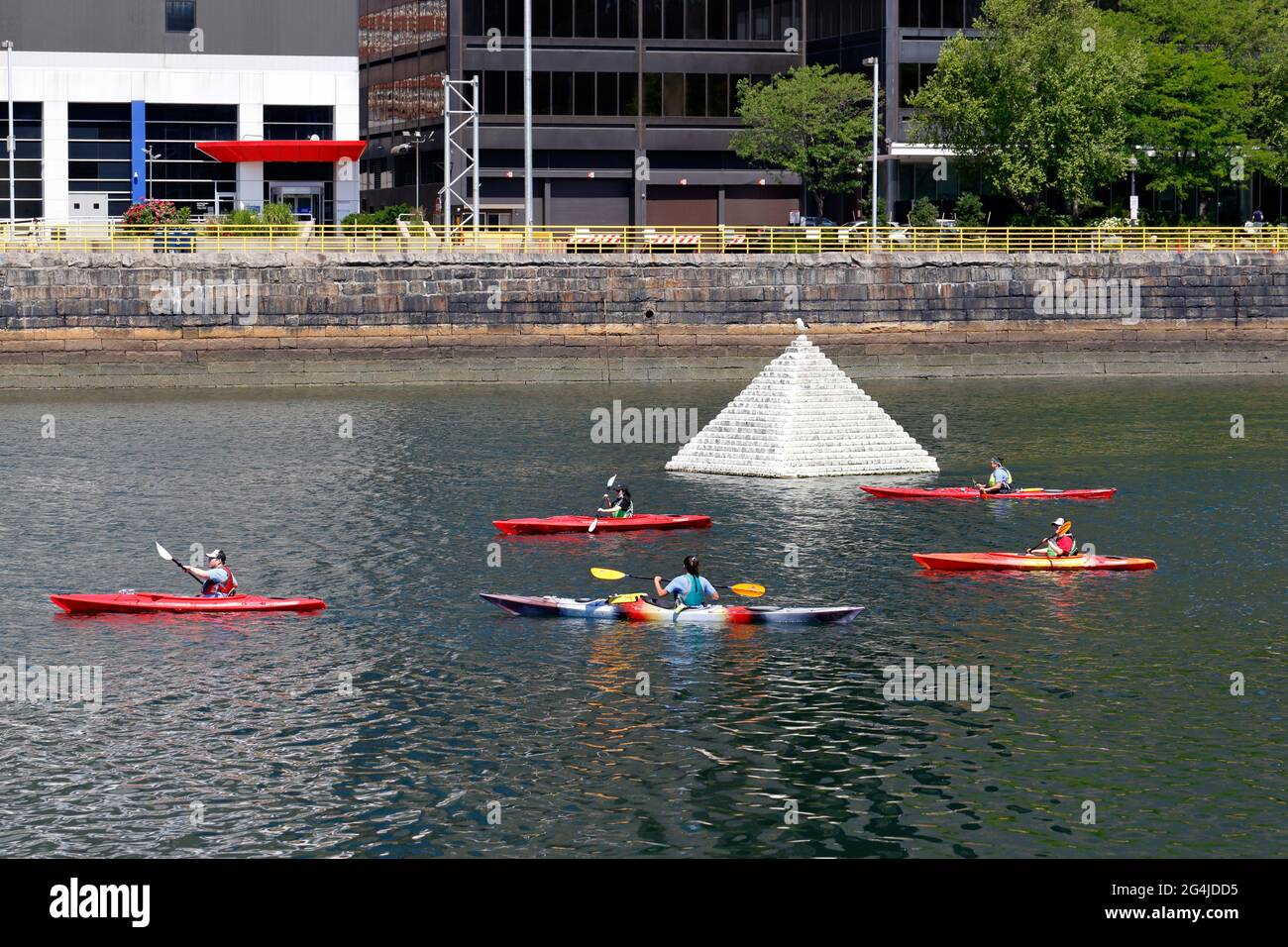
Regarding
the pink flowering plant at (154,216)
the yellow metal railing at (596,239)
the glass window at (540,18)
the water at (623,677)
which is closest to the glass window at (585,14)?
the glass window at (540,18)

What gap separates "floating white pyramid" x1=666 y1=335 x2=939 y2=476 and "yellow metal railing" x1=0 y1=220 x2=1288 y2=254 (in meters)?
33.6

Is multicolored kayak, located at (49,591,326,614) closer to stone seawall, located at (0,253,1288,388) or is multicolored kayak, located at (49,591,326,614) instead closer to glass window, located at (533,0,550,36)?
stone seawall, located at (0,253,1288,388)

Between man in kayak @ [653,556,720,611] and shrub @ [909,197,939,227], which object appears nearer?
man in kayak @ [653,556,720,611]

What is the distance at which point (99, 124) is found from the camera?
106m

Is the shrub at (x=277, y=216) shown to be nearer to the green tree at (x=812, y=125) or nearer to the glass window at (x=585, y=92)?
the green tree at (x=812, y=125)

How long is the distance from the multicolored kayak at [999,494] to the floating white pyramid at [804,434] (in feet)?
15.0

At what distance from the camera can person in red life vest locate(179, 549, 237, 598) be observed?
37312mm

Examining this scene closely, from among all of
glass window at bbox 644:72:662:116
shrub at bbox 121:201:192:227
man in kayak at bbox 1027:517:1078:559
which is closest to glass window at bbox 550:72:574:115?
glass window at bbox 644:72:662:116

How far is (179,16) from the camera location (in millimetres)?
106438

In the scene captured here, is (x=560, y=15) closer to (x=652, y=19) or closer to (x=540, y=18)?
(x=540, y=18)
